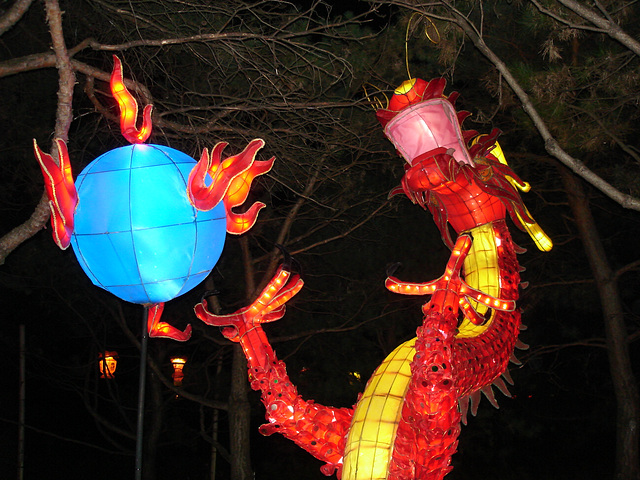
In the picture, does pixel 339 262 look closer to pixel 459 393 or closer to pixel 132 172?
pixel 459 393

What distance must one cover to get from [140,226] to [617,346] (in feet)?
21.0

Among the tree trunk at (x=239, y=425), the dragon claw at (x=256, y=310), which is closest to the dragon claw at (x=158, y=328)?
the dragon claw at (x=256, y=310)

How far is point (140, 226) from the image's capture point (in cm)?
295

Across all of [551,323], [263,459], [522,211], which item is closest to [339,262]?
[551,323]

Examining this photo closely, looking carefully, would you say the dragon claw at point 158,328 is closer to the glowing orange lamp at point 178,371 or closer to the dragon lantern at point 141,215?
the dragon lantern at point 141,215

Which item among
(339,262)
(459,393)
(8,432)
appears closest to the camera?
(459,393)

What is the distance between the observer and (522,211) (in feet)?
13.3

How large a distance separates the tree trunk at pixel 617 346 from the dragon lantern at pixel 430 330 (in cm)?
402

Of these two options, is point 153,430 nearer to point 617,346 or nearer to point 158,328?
point 617,346

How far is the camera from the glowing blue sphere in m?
2.97

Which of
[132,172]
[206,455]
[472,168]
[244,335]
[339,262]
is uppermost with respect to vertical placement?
[339,262]

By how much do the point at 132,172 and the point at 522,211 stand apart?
2.31 m

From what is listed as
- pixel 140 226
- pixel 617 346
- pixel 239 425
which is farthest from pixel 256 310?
pixel 617 346

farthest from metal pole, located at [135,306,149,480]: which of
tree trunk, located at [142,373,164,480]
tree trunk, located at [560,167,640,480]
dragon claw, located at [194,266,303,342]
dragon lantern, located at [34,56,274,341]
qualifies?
tree trunk, located at [142,373,164,480]
